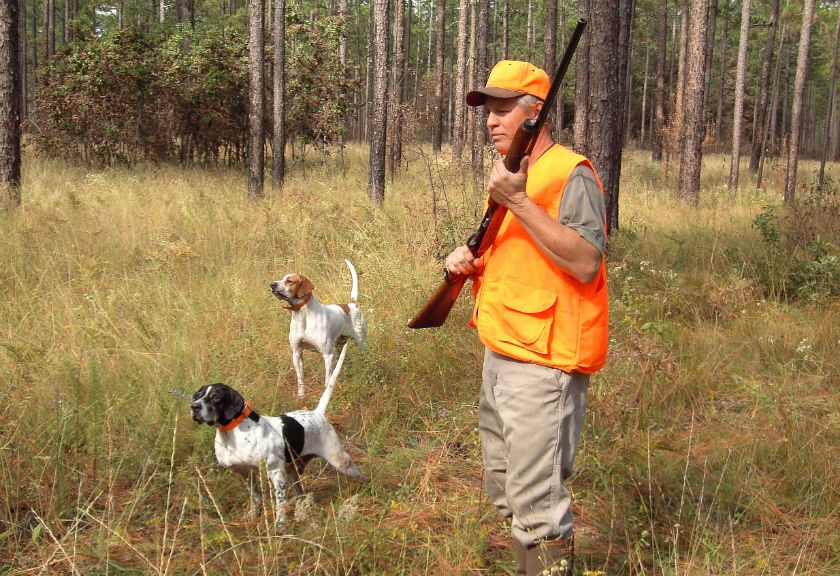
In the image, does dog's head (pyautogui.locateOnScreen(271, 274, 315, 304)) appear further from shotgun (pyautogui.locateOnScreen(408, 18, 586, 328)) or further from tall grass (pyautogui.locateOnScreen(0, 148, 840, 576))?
shotgun (pyautogui.locateOnScreen(408, 18, 586, 328))

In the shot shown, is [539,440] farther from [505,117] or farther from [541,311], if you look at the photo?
[505,117]

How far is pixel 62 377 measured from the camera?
4281 millimetres

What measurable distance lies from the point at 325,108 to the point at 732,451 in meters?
16.2

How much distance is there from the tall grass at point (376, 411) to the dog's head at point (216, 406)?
0.15 m

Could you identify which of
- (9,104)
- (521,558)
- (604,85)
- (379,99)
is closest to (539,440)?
(521,558)

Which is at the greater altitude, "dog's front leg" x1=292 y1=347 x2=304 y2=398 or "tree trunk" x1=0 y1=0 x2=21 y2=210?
"tree trunk" x1=0 y1=0 x2=21 y2=210

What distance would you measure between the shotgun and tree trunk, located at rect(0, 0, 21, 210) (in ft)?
23.6

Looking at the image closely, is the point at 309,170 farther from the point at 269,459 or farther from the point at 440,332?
the point at 269,459

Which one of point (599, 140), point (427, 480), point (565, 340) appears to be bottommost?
point (427, 480)

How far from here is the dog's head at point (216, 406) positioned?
3.11 meters

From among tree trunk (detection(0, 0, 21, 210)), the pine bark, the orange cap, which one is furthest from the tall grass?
the pine bark

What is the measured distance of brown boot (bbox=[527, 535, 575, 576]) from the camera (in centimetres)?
244

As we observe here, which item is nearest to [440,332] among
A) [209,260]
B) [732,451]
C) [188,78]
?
[732,451]

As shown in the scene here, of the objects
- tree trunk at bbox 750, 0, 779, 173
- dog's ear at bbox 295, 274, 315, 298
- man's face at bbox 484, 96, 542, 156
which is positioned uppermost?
tree trunk at bbox 750, 0, 779, 173
